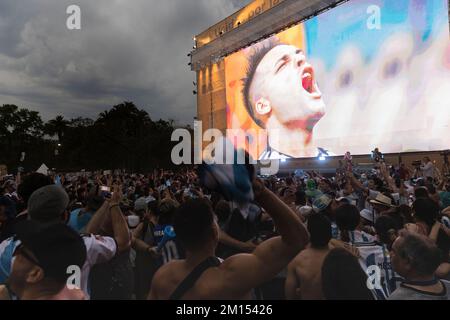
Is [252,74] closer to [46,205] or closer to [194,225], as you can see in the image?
[46,205]

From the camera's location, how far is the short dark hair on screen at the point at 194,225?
188cm

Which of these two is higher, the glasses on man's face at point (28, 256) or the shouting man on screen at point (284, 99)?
the shouting man on screen at point (284, 99)

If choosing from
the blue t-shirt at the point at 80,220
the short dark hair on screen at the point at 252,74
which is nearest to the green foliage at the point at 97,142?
the short dark hair on screen at the point at 252,74

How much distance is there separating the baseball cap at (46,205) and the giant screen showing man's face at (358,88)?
47.4 feet

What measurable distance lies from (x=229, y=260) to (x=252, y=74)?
23381mm

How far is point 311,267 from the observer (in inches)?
100

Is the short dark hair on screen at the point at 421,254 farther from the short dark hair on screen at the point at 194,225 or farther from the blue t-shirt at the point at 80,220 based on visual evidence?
the blue t-shirt at the point at 80,220

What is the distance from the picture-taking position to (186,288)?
175 centimetres

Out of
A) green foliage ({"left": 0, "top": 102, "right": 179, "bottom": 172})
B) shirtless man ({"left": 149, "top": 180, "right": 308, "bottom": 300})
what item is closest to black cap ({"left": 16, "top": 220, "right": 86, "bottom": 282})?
shirtless man ({"left": 149, "top": 180, "right": 308, "bottom": 300})

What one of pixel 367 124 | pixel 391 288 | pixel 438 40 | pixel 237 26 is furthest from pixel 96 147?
pixel 391 288

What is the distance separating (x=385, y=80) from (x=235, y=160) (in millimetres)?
15884

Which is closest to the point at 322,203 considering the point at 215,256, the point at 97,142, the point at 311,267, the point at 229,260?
the point at 311,267

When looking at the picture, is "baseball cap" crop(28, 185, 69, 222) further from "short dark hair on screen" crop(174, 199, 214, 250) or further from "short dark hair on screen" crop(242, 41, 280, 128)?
"short dark hair on screen" crop(242, 41, 280, 128)
